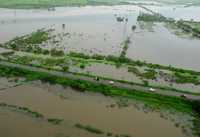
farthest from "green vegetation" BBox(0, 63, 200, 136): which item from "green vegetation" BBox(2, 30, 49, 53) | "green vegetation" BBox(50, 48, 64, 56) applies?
"green vegetation" BBox(2, 30, 49, 53)

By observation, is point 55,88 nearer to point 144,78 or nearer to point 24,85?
point 24,85

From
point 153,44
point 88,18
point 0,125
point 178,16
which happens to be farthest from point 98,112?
point 178,16

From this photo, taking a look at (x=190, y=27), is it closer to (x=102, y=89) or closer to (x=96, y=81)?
(x=96, y=81)

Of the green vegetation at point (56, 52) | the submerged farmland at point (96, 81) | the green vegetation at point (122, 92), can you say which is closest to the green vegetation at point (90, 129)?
the submerged farmland at point (96, 81)

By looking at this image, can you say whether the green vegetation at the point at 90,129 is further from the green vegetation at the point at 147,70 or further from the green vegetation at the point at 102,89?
the green vegetation at the point at 147,70

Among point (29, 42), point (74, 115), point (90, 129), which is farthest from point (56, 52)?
point (90, 129)

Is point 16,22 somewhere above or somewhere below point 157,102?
above
